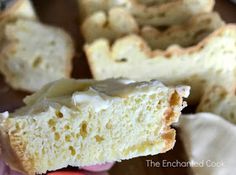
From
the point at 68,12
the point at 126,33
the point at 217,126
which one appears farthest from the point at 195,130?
the point at 68,12

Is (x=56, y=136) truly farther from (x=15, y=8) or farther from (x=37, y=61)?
(x=15, y=8)

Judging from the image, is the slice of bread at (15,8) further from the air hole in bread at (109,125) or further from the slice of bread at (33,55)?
the air hole in bread at (109,125)

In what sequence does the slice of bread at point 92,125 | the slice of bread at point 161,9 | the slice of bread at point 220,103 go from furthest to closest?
the slice of bread at point 161,9, the slice of bread at point 220,103, the slice of bread at point 92,125

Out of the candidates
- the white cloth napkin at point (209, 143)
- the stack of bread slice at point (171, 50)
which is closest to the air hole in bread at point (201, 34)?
the stack of bread slice at point (171, 50)

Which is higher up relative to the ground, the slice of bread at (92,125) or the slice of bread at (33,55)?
the slice of bread at (92,125)

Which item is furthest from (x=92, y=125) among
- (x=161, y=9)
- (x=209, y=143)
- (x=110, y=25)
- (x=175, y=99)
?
(x=161, y=9)

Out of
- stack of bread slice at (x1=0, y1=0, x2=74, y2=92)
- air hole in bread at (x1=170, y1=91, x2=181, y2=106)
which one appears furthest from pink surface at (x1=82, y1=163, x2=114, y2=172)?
stack of bread slice at (x1=0, y1=0, x2=74, y2=92)

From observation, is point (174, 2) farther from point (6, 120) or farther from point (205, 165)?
point (6, 120)
